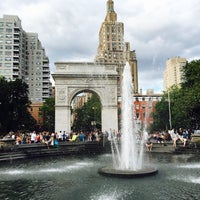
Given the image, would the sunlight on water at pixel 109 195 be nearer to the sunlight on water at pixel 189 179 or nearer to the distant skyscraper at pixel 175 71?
the sunlight on water at pixel 189 179

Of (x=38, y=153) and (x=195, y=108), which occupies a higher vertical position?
(x=195, y=108)

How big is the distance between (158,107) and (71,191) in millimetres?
46349

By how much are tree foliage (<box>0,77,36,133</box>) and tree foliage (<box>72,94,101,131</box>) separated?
2087cm

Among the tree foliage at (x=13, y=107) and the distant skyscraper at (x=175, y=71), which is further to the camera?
the distant skyscraper at (x=175, y=71)

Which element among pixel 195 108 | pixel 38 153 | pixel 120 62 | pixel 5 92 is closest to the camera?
pixel 38 153

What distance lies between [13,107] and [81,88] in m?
10.5

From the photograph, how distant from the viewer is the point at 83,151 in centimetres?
1942

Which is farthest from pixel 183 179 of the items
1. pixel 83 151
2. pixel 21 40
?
pixel 21 40

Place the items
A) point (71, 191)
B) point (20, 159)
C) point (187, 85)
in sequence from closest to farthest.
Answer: point (71, 191), point (20, 159), point (187, 85)

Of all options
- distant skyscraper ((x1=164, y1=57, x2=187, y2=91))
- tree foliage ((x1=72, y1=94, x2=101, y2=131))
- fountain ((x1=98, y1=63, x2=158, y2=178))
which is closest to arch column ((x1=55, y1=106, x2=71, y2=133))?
fountain ((x1=98, y1=63, x2=158, y2=178))

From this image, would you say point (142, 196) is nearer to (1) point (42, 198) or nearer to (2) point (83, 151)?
(1) point (42, 198)

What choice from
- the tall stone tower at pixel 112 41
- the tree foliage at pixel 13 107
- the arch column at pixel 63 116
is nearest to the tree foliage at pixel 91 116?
the tree foliage at pixel 13 107

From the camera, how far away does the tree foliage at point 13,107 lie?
111 ft

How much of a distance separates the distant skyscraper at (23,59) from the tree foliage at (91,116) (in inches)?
628
